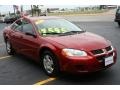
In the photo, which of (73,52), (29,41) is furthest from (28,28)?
(73,52)

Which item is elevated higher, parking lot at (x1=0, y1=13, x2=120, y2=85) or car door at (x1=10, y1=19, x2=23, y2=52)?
car door at (x1=10, y1=19, x2=23, y2=52)

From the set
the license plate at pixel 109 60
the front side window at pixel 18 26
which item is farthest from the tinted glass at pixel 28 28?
the license plate at pixel 109 60

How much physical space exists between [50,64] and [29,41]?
3.58ft

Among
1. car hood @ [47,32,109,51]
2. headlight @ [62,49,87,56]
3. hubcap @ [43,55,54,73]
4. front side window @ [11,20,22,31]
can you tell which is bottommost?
hubcap @ [43,55,54,73]

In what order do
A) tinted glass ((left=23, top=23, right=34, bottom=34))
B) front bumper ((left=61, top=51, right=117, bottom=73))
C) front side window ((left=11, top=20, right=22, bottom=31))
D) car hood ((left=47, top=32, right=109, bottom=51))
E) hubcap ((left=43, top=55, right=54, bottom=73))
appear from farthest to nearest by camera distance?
front side window ((left=11, top=20, right=22, bottom=31)) < tinted glass ((left=23, top=23, right=34, bottom=34)) < hubcap ((left=43, top=55, right=54, bottom=73)) < car hood ((left=47, top=32, right=109, bottom=51)) < front bumper ((left=61, top=51, right=117, bottom=73))

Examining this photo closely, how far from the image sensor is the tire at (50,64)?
6.45 metres

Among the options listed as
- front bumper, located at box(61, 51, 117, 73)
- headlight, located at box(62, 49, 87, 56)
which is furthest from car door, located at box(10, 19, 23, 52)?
front bumper, located at box(61, 51, 117, 73)

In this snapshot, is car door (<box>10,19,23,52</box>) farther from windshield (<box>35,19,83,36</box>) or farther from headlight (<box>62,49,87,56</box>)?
headlight (<box>62,49,87,56</box>)

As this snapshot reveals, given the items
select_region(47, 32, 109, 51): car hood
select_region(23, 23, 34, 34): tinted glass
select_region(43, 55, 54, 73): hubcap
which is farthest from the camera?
select_region(23, 23, 34, 34): tinted glass

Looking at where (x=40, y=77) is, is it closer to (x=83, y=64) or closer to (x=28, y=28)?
(x=83, y=64)

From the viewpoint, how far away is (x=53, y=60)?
6.48 meters

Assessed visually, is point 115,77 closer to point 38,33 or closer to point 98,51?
point 98,51

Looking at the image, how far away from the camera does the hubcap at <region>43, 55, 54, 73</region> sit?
665cm

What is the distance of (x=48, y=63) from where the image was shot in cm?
677
